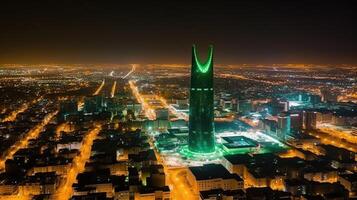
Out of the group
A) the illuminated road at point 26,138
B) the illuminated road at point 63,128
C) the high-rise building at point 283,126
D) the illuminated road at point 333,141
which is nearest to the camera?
the illuminated road at point 26,138

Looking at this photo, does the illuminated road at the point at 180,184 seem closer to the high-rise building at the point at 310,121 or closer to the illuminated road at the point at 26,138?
the illuminated road at the point at 26,138

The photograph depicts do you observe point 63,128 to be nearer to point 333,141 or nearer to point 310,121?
point 310,121

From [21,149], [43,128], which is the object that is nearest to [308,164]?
[21,149]

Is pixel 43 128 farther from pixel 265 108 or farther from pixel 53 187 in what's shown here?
pixel 265 108

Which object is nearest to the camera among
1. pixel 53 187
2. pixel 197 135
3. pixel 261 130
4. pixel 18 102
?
pixel 53 187

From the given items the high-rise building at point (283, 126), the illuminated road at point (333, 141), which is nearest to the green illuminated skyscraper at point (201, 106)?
the high-rise building at point (283, 126)
